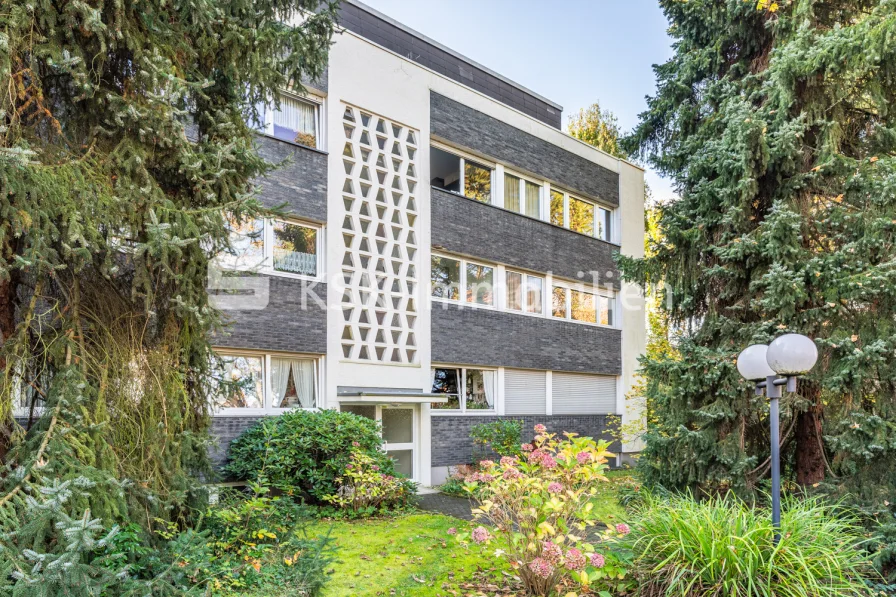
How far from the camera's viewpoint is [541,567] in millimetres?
5066

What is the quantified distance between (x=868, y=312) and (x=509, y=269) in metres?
8.66

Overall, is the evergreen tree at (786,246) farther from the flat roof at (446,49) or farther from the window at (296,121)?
the flat roof at (446,49)

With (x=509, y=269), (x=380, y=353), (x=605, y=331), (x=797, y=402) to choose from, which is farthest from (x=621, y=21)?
(x=797, y=402)

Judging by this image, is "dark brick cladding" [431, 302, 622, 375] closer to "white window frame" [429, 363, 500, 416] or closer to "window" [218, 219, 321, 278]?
"white window frame" [429, 363, 500, 416]

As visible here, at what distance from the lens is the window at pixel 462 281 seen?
14.1 m

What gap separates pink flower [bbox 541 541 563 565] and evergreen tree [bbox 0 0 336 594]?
289 cm

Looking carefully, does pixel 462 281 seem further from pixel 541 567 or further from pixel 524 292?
pixel 541 567

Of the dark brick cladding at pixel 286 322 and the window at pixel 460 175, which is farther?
the window at pixel 460 175

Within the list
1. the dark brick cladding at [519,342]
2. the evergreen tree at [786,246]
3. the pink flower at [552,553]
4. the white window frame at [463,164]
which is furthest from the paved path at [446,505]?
the white window frame at [463,164]

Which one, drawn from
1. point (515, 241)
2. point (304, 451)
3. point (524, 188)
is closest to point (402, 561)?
point (304, 451)

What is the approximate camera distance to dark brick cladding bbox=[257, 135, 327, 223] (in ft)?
36.9

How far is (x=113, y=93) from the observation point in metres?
4.74

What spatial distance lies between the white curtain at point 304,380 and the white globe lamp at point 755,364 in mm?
7574

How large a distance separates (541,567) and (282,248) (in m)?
8.02
